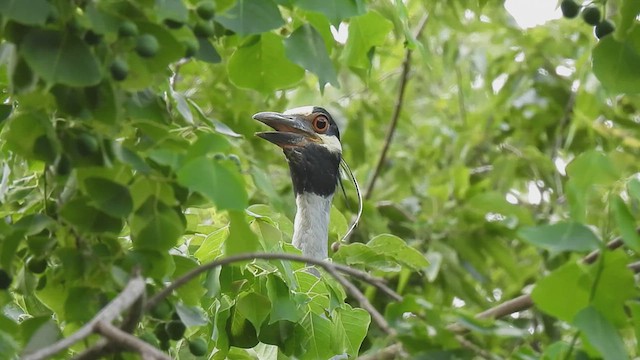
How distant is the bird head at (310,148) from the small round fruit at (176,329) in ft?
5.88

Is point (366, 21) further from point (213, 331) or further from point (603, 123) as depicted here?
point (603, 123)

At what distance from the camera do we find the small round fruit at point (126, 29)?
134 centimetres

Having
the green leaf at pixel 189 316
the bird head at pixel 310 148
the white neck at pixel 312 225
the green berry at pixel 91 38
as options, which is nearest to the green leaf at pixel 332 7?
the green berry at pixel 91 38

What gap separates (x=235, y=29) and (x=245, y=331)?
24.0 inches

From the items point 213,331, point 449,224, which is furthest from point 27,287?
point 449,224

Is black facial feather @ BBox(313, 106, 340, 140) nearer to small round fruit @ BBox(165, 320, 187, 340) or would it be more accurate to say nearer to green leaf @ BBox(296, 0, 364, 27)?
green leaf @ BBox(296, 0, 364, 27)

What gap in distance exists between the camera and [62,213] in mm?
1406

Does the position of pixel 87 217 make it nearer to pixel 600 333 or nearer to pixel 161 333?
pixel 161 333

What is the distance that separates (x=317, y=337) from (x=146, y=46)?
738 mm

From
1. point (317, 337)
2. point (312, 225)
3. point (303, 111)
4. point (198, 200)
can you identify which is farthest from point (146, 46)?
point (303, 111)

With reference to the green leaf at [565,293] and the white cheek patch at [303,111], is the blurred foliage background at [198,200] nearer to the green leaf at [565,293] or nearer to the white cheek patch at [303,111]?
the green leaf at [565,293]

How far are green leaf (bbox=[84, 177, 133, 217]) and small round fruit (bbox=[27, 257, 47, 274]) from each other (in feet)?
0.54

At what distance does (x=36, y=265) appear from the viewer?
1507mm

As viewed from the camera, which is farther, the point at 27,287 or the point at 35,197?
the point at 35,197
